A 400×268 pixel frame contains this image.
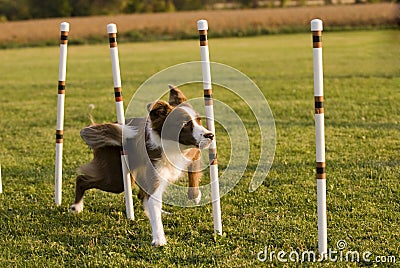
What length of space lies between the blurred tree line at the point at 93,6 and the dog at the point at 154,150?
1942 inches

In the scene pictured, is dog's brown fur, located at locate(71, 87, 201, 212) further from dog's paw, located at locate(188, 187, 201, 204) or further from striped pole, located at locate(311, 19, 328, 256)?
striped pole, located at locate(311, 19, 328, 256)

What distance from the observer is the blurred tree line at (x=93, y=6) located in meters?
55.2

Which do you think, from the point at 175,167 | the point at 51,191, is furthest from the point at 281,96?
the point at 175,167

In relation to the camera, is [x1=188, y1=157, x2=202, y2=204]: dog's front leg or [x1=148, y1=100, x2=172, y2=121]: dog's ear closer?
[x1=148, y1=100, x2=172, y2=121]: dog's ear

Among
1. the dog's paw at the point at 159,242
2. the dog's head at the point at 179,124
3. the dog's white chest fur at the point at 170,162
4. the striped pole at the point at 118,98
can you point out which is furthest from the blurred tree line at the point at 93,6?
the dog's paw at the point at 159,242

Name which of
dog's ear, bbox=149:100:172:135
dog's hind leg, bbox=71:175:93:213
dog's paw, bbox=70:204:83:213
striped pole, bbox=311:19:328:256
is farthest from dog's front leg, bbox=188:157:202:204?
striped pole, bbox=311:19:328:256

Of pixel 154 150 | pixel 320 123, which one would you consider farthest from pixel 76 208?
pixel 320 123

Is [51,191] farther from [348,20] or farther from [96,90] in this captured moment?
[348,20]

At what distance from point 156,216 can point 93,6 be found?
52812 millimetres

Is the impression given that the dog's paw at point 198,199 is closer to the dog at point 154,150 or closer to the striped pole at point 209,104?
the dog at point 154,150

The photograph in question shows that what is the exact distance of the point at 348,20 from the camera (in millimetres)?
40625

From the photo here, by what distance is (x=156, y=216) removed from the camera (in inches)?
219

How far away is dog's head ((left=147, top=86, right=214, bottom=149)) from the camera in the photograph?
17.5ft

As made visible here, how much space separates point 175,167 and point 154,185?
261 mm
